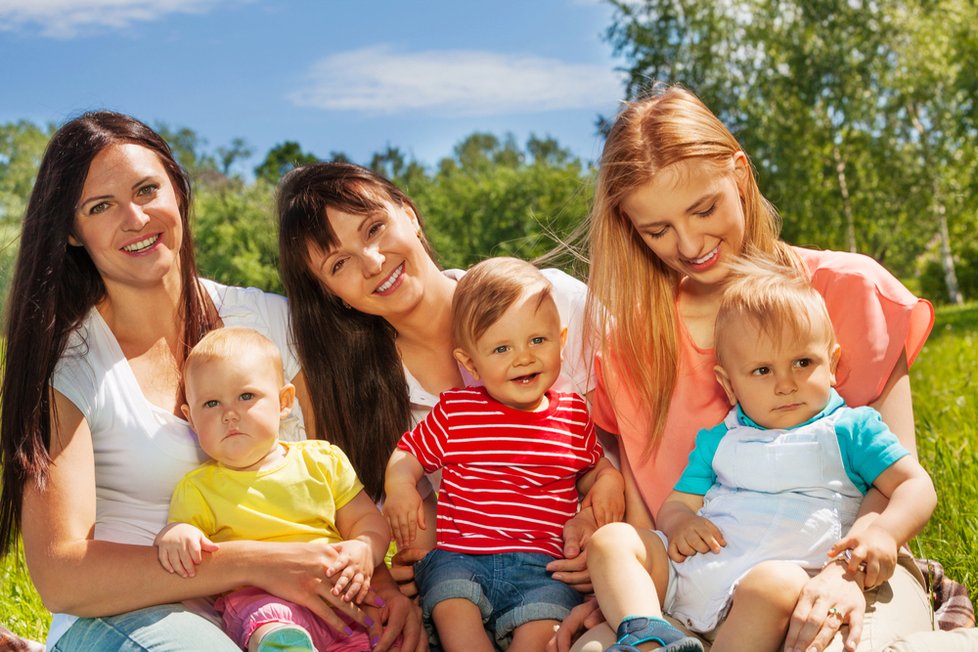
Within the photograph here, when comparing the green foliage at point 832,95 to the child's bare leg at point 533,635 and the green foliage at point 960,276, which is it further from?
the child's bare leg at point 533,635

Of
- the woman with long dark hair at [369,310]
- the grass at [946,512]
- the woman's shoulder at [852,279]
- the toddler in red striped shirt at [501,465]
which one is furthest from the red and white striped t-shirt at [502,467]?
the grass at [946,512]

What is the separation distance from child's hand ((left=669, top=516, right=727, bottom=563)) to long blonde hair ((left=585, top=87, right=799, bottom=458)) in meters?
0.48

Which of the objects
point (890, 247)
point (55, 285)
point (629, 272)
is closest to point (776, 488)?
point (629, 272)

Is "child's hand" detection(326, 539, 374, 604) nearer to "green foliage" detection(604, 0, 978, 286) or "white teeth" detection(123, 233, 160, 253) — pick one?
"white teeth" detection(123, 233, 160, 253)

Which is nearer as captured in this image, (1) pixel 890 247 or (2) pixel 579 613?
(2) pixel 579 613

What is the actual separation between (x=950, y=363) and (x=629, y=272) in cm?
677

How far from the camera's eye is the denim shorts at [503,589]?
2938 mm

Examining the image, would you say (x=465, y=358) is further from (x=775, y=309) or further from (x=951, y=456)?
(x=951, y=456)

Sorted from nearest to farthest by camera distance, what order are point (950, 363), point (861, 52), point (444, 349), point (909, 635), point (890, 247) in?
point (909, 635) < point (444, 349) < point (950, 363) < point (861, 52) < point (890, 247)

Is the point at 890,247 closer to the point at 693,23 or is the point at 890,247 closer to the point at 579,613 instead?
the point at 693,23

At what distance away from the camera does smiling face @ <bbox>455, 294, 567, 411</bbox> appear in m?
3.09

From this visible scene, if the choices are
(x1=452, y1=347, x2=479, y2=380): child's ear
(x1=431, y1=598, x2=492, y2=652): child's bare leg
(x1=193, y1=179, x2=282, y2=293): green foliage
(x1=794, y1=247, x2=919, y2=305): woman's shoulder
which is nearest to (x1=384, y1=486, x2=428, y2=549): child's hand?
(x1=431, y1=598, x2=492, y2=652): child's bare leg

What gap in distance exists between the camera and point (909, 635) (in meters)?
2.42

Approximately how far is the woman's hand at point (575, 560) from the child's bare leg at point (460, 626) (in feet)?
0.89
